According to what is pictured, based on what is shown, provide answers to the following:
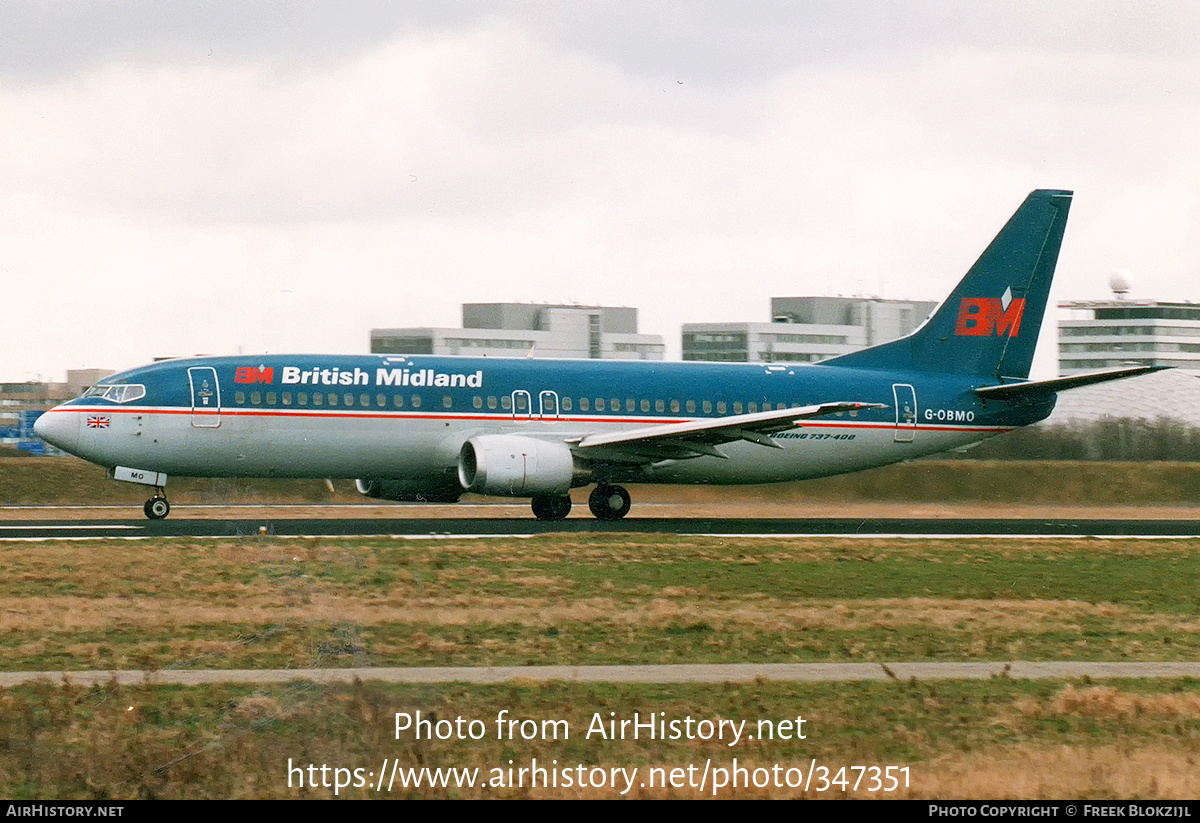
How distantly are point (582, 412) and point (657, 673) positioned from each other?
2258 centimetres

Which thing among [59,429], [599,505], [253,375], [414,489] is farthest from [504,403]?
[59,429]

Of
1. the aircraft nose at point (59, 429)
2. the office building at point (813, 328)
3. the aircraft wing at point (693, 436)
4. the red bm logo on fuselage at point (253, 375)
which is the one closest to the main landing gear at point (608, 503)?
the aircraft wing at point (693, 436)

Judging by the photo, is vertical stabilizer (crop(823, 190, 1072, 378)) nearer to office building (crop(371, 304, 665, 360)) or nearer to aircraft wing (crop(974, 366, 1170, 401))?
aircraft wing (crop(974, 366, 1170, 401))

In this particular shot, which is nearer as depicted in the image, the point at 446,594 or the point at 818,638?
the point at 818,638

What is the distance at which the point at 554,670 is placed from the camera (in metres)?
15.5

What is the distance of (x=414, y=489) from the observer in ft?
129

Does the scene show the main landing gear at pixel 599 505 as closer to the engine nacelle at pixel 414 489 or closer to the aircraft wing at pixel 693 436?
the aircraft wing at pixel 693 436

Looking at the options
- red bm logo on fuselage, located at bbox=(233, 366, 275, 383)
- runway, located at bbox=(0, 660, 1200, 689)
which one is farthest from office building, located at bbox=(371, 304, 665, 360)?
runway, located at bbox=(0, 660, 1200, 689)

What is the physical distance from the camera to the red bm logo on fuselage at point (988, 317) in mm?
42688

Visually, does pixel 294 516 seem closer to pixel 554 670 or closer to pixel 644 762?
pixel 554 670

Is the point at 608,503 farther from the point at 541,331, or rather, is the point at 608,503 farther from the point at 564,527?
the point at 541,331
